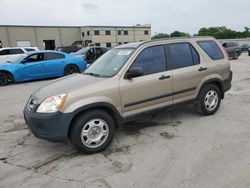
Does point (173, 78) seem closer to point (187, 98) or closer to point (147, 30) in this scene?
point (187, 98)

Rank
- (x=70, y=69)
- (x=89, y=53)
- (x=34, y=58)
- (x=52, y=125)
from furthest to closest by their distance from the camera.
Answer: (x=89, y=53) → (x=70, y=69) → (x=34, y=58) → (x=52, y=125)

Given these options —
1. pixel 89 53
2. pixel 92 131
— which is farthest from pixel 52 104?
pixel 89 53

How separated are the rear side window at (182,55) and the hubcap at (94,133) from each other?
185 centimetres

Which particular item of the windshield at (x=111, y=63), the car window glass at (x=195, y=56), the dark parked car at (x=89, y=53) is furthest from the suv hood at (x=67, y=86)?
the dark parked car at (x=89, y=53)

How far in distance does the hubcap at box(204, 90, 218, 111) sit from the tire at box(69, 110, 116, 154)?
2.38 m

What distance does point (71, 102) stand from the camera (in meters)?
3.65

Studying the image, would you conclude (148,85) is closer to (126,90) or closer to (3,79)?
(126,90)

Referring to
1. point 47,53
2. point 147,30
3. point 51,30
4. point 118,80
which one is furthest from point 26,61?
point 147,30

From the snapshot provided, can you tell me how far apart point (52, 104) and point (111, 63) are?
1460mm

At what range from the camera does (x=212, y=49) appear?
5.44 meters

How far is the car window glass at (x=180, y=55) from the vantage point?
4.76 meters

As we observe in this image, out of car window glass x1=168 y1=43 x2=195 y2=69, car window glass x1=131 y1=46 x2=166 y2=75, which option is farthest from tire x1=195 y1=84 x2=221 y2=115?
car window glass x1=131 y1=46 x2=166 y2=75

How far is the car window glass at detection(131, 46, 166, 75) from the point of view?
438cm

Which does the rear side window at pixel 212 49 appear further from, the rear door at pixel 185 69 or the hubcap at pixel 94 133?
the hubcap at pixel 94 133
